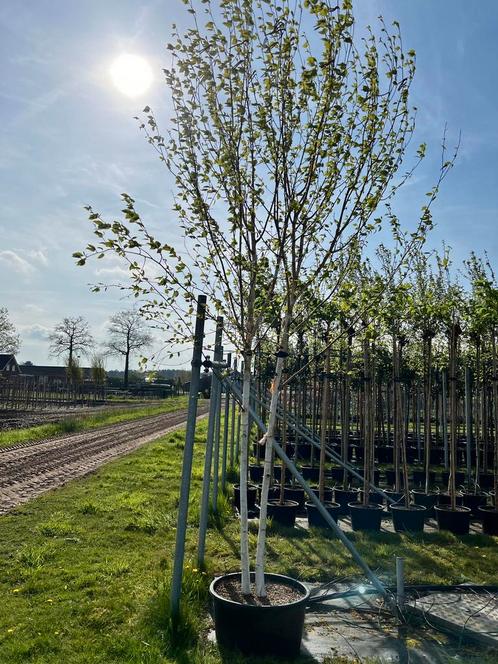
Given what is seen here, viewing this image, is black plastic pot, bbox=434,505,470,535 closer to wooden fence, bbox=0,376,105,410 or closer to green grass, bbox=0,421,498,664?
green grass, bbox=0,421,498,664

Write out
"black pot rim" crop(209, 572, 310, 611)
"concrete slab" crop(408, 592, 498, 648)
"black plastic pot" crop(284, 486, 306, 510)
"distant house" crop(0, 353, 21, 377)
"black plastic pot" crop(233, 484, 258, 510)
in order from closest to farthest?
"black pot rim" crop(209, 572, 310, 611)
"concrete slab" crop(408, 592, 498, 648)
"black plastic pot" crop(233, 484, 258, 510)
"black plastic pot" crop(284, 486, 306, 510)
"distant house" crop(0, 353, 21, 377)

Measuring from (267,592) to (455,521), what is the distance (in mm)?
4343

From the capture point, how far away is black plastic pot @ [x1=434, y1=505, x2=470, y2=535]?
7930mm

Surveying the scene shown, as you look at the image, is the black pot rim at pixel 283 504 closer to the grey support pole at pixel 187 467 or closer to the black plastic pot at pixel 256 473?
the black plastic pot at pixel 256 473

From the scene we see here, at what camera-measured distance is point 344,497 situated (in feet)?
30.5

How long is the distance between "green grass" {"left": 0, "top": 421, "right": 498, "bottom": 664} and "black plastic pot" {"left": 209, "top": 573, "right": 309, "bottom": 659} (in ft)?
0.53

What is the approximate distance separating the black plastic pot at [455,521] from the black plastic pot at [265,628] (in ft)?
15.1

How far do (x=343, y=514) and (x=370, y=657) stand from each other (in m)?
5.09

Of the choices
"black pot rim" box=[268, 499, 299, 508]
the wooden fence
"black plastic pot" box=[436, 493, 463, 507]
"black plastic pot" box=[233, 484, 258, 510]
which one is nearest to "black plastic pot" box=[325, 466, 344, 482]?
"black plastic pot" box=[436, 493, 463, 507]

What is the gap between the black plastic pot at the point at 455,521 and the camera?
7.93 metres

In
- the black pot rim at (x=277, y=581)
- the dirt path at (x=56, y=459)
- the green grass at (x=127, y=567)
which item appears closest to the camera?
the black pot rim at (x=277, y=581)

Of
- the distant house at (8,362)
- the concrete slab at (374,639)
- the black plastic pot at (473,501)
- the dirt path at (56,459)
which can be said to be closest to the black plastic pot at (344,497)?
the black plastic pot at (473,501)

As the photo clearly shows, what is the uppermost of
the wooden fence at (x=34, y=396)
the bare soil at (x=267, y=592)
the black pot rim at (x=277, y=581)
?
the wooden fence at (x=34, y=396)

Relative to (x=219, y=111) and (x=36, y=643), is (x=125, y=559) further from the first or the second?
(x=219, y=111)
